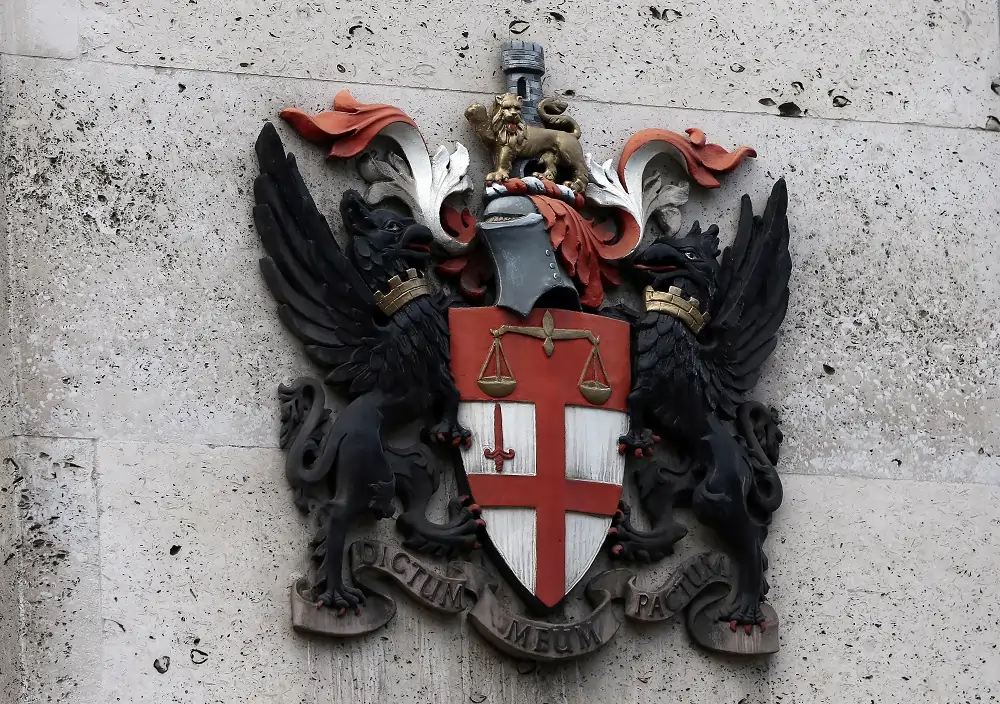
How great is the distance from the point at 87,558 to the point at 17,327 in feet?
1.95

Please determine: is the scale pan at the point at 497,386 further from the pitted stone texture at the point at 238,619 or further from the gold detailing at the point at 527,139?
the gold detailing at the point at 527,139

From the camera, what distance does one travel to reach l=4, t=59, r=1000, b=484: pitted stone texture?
5.58m

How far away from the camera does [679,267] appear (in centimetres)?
600

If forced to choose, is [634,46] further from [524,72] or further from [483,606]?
[483,606]

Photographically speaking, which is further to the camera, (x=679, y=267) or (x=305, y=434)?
(x=679, y=267)

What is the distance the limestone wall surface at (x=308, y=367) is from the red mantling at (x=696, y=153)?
0.06 meters

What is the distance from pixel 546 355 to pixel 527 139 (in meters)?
0.61

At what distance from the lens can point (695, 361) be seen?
593cm

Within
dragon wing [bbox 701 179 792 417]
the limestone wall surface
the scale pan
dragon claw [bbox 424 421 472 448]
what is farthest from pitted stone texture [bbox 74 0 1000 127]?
dragon claw [bbox 424 421 472 448]

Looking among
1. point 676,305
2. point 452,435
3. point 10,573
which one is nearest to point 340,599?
point 452,435

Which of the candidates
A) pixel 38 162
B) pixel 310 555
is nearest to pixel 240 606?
pixel 310 555

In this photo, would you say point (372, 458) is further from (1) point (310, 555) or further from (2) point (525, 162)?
(2) point (525, 162)

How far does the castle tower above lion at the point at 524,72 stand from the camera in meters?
6.07

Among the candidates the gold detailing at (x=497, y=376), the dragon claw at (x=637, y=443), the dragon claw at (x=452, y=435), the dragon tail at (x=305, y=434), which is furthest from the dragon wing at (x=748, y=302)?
the dragon tail at (x=305, y=434)
